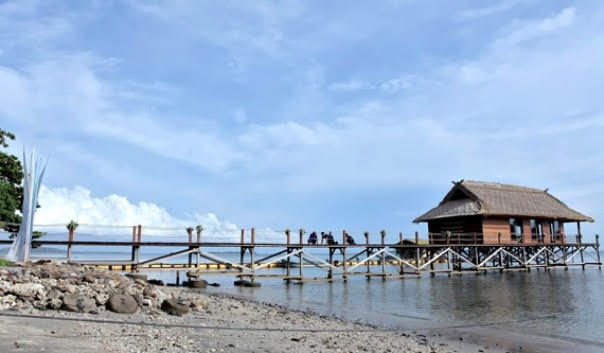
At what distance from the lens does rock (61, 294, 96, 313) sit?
10000mm

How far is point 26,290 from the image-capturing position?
10109mm

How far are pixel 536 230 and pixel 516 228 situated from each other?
274cm

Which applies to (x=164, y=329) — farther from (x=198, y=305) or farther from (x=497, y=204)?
(x=497, y=204)

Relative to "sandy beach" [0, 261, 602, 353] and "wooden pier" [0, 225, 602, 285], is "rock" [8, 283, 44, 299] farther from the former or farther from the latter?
"wooden pier" [0, 225, 602, 285]

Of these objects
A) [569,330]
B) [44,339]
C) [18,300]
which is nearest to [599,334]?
[569,330]

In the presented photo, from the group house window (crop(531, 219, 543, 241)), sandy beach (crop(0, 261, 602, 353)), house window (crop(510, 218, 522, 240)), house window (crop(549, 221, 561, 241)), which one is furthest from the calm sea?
house window (crop(549, 221, 561, 241))

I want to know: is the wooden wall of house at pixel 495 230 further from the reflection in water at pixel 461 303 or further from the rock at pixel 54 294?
the rock at pixel 54 294

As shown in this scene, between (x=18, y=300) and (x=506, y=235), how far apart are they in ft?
117

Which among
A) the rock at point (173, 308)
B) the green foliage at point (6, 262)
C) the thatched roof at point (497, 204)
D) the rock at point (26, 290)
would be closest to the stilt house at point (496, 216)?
the thatched roof at point (497, 204)

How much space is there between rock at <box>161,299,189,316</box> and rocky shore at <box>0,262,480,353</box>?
23 mm

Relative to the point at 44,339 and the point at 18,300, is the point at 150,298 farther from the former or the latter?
the point at 44,339

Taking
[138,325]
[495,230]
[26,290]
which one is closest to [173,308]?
[138,325]

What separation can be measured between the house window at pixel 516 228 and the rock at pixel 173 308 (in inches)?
1320

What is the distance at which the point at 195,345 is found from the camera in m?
8.10
